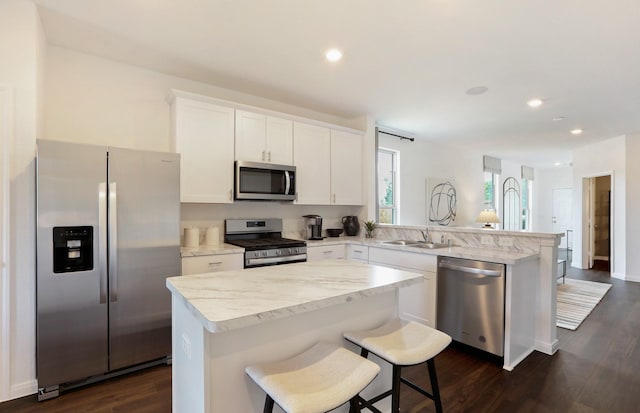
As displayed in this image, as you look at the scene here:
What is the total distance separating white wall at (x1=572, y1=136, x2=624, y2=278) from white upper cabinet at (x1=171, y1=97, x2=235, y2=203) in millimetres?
6986

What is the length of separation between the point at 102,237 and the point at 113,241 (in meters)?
0.07

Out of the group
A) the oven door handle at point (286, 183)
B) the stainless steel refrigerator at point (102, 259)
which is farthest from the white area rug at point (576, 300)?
the stainless steel refrigerator at point (102, 259)

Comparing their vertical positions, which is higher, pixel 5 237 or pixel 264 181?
pixel 264 181

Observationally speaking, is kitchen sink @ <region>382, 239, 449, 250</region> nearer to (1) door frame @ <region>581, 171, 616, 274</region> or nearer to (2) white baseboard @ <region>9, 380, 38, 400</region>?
(2) white baseboard @ <region>9, 380, 38, 400</region>

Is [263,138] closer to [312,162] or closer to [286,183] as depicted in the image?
[286,183]

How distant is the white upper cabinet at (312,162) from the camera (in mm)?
3746

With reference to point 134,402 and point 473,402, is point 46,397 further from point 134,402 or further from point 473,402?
point 473,402

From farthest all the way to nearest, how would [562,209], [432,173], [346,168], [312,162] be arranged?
1. [562,209]
2. [432,173]
3. [346,168]
4. [312,162]

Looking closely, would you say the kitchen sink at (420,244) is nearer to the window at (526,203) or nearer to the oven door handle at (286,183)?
the oven door handle at (286,183)

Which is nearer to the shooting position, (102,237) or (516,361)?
(102,237)

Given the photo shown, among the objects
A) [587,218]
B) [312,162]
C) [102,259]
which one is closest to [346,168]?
[312,162]

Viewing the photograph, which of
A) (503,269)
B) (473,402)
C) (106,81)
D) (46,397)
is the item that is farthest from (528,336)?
(106,81)

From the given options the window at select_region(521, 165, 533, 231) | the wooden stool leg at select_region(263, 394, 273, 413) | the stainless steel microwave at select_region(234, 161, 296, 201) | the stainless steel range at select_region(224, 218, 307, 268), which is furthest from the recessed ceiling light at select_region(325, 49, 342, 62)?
the window at select_region(521, 165, 533, 231)

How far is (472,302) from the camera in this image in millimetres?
2717
